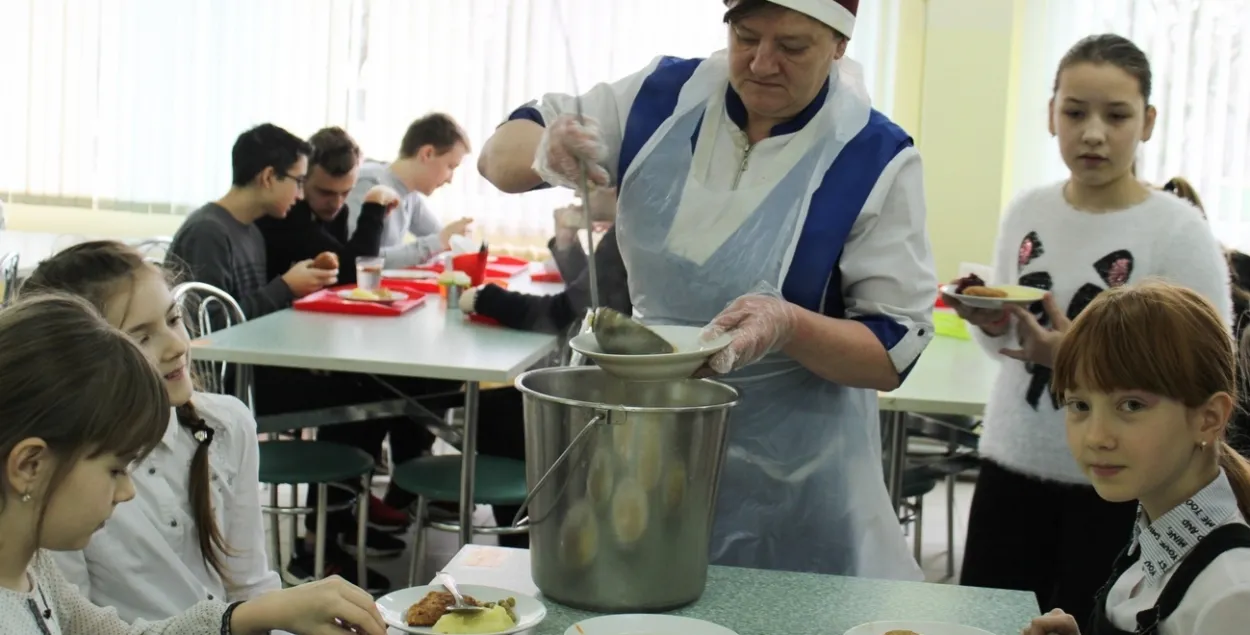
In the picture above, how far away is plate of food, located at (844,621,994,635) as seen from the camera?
124 cm

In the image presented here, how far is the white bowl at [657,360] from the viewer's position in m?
1.37

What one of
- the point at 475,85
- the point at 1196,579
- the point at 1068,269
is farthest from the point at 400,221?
the point at 1196,579

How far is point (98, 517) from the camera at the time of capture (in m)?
1.13

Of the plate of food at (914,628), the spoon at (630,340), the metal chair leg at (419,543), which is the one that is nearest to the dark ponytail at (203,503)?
the spoon at (630,340)

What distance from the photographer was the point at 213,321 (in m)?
3.49

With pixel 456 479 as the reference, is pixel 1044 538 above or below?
above

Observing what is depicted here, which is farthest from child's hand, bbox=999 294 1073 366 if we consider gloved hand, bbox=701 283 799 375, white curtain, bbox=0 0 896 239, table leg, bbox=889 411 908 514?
white curtain, bbox=0 0 896 239

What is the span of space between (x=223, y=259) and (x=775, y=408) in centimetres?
241

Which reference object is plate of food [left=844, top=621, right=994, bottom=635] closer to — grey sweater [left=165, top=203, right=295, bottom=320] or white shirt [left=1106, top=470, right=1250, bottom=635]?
white shirt [left=1106, top=470, right=1250, bottom=635]

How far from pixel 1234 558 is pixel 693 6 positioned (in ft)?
14.6

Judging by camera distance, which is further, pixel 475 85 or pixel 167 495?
pixel 475 85

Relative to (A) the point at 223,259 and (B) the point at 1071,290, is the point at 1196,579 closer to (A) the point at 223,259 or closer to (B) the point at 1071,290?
(B) the point at 1071,290

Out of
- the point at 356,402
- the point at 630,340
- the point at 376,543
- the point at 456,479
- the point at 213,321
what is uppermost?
the point at 630,340

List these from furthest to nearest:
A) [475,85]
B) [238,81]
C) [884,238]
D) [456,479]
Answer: [238,81], [475,85], [456,479], [884,238]
